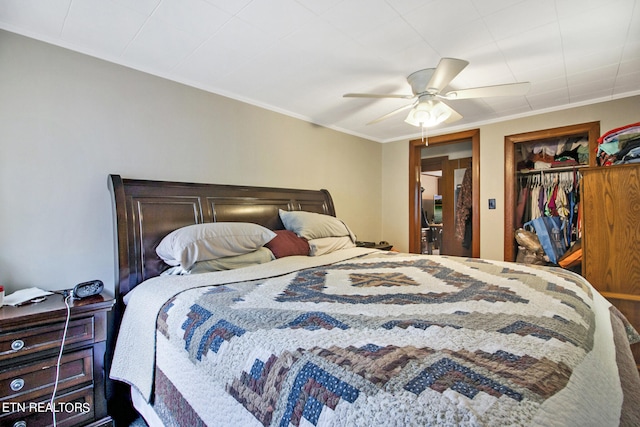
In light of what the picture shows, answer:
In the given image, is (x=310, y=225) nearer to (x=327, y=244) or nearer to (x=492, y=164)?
(x=327, y=244)

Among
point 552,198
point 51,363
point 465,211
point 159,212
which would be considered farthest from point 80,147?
point 465,211

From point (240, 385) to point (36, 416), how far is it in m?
1.32

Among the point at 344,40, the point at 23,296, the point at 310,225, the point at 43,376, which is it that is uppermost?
the point at 344,40

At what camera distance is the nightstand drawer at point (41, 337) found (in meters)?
1.37

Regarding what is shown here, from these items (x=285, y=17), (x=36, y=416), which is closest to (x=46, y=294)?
(x=36, y=416)

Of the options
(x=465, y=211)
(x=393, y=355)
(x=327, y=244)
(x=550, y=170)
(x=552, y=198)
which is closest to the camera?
(x=393, y=355)

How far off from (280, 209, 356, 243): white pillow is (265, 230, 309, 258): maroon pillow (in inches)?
3.6

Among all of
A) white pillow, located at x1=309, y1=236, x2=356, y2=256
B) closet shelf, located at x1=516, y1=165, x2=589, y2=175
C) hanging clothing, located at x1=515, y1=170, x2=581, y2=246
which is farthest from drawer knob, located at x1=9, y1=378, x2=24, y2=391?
closet shelf, located at x1=516, y1=165, x2=589, y2=175

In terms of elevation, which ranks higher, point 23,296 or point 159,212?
point 159,212

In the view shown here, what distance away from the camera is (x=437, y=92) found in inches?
88.8

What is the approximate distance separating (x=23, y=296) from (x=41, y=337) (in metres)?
0.30

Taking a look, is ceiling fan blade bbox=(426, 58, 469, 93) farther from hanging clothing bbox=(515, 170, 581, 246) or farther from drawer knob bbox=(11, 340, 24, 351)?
drawer knob bbox=(11, 340, 24, 351)

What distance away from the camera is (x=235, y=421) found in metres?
0.90

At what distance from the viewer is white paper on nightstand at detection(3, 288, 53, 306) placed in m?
1.52
